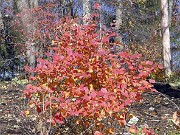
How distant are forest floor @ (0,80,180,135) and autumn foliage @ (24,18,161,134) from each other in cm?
115

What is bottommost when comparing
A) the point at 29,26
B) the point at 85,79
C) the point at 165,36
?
the point at 85,79

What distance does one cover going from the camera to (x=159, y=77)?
13.2 metres

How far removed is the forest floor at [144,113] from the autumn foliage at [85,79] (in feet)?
3.78

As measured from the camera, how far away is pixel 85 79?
4.28 meters

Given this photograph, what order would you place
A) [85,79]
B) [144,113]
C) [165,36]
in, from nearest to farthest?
[85,79] → [144,113] → [165,36]

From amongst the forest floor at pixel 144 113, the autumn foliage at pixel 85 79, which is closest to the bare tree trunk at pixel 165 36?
the forest floor at pixel 144 113

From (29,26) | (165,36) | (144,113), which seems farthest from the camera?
(29,26)

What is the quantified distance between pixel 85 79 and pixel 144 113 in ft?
11.9

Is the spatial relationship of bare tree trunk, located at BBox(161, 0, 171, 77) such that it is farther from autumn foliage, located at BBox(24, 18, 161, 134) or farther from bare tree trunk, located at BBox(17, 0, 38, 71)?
autumn foliage, located at BBox(24, 18, 161, 134)

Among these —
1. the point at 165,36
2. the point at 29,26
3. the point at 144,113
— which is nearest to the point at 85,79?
the point at 144,113

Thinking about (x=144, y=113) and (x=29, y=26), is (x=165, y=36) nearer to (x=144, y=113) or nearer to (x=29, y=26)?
(x=29, y=26)

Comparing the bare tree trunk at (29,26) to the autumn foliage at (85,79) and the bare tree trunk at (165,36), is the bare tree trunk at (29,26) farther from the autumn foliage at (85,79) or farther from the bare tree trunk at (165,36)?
the autumn foliage at (85,79)

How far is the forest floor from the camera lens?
6371 millimetres

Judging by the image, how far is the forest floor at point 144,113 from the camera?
251 inches
